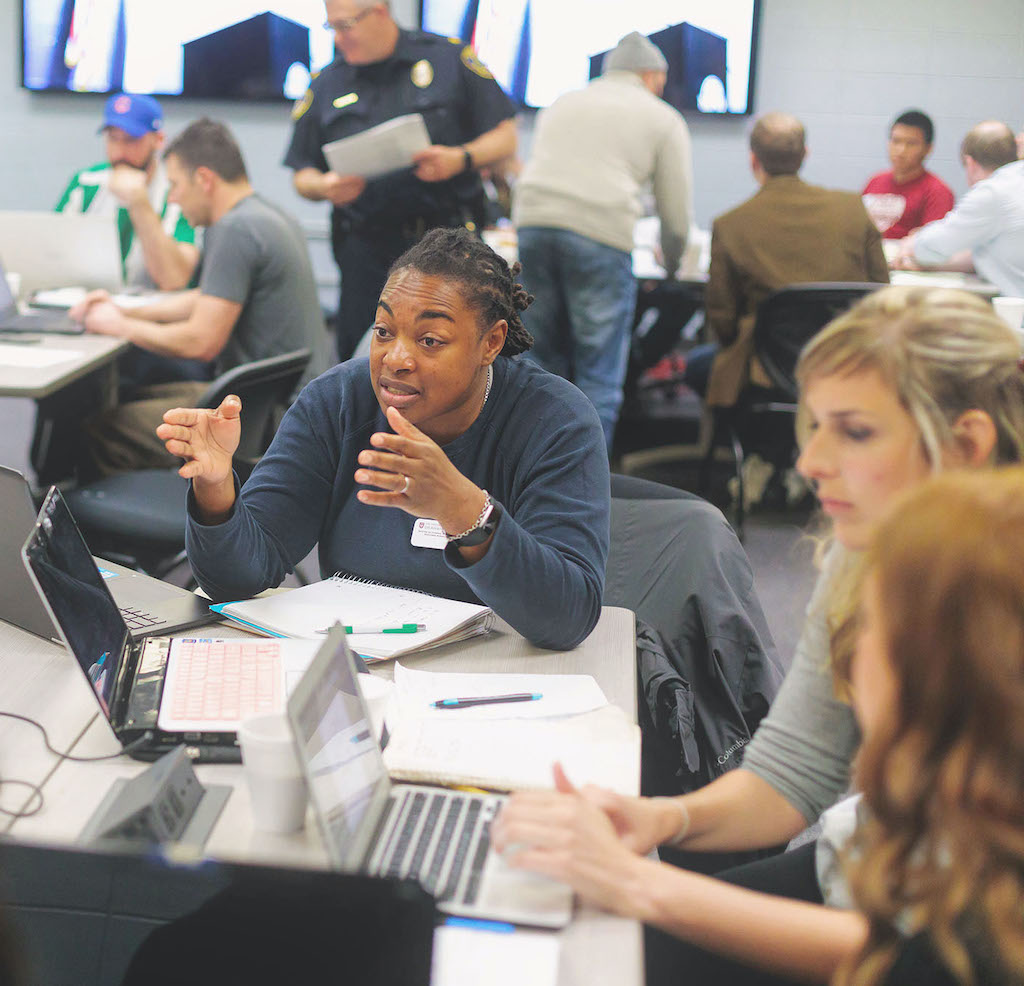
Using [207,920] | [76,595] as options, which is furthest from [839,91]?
[207,920]

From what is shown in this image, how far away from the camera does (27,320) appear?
3.33m

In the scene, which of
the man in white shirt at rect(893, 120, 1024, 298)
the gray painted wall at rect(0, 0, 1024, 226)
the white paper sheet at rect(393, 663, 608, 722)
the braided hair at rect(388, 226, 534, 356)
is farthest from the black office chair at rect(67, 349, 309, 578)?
the gray painted wall at rect(0, 0, 1024, 226)

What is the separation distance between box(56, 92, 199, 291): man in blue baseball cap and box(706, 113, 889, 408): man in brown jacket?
183 cm

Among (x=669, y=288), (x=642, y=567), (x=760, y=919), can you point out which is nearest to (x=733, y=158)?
(x=669, y=288)

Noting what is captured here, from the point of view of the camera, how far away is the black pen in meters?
1.27

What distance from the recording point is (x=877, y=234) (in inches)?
146

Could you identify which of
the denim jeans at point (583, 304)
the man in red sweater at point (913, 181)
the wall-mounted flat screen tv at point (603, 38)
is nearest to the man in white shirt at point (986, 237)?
the man in red sweater at point (913, 181)

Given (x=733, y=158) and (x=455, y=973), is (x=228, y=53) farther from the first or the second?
(x=455, y=973)

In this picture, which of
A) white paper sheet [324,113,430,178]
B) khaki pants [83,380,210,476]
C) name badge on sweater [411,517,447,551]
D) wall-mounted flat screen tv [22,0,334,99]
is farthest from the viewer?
wall-mounted flat screen tv [22,0,334,99]

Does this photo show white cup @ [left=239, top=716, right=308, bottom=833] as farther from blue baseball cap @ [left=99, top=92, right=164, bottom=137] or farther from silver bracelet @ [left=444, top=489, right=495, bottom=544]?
blue baseball cap @ [left=99, top=92, right=164, bottom=137]

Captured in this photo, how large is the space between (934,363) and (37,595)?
1.08 m

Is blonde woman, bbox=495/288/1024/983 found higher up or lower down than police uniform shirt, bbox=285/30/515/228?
lower down

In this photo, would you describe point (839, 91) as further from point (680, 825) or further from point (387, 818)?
point (387, 818)

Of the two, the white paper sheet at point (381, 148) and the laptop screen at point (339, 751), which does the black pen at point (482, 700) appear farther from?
the white paper sheet at point (381, 148)
